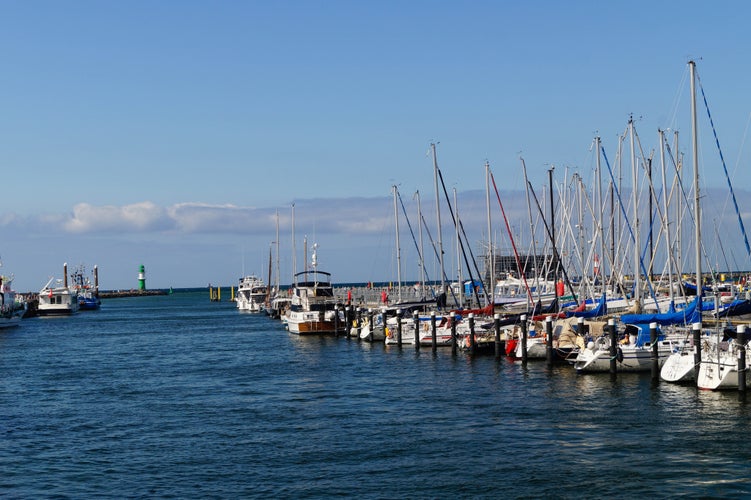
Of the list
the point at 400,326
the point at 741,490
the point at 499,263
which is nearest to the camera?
the point at 741,490

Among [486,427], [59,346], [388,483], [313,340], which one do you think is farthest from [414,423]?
[59,346]

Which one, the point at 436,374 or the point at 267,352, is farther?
the point at 267,352

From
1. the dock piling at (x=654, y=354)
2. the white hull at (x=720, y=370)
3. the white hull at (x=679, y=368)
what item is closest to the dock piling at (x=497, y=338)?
the dock piling at (x=654, y=354)

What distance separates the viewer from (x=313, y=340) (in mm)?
76000

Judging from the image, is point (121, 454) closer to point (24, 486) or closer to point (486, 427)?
point (24, 486)

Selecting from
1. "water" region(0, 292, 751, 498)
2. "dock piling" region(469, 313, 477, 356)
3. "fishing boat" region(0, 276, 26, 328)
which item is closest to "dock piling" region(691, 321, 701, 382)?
"water" region(0, 292, 751, 498)

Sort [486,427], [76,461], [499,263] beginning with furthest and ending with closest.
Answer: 1. [499,263]
2. [486,427]
3. [76,461]

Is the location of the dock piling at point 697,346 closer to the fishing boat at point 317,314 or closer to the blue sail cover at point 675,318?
the blue sail cover at point 675,318

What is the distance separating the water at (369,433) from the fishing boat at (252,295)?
9030cm

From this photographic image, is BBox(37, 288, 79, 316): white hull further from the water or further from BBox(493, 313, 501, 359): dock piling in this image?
BBox(493, 313, 501, 359): dock piling

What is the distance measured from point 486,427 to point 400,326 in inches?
1260

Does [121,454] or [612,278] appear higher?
[612,278]

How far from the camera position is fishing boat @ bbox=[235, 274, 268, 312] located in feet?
476

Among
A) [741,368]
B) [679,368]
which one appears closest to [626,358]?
[679,368]
